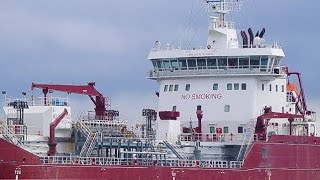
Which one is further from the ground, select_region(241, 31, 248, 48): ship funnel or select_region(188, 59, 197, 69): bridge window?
select_region(241, 31, 248, 48): ship funnel

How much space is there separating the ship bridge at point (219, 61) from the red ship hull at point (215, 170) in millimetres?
3727

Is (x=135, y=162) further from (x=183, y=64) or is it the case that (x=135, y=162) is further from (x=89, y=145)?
(x=183, y=64)

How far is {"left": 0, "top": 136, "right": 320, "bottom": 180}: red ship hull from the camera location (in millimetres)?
45688

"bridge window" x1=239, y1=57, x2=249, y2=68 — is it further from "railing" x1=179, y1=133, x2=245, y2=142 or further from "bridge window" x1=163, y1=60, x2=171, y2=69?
"bridge window" x1=163, y1=60, x2=171, y2=69

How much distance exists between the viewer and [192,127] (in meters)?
55.4

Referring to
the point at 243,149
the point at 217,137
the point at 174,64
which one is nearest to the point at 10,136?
the point at 217,137

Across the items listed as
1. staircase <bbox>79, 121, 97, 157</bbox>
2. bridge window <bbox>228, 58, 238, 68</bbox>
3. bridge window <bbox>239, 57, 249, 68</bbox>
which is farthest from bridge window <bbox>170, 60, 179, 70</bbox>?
staircase <bbox>79, 121, 97, 157</bbox>

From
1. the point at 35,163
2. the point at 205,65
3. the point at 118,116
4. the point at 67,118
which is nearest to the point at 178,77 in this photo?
the point at 205,65

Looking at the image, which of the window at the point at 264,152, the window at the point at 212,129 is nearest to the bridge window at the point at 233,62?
the window at the point at 212,129

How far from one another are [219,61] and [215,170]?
6111 mm

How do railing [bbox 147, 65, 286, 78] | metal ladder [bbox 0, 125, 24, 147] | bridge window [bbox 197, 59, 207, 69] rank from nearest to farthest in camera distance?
metal ladder [bbox 0, 125, 24, 147] < railing [bbox 147, 65, 286, 78] < bridge window [bbox 197, 59, 207, 69]

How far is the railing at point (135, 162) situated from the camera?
4725 centimetres

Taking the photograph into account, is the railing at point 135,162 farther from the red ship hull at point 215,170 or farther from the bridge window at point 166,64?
the bridge window at point 166,64

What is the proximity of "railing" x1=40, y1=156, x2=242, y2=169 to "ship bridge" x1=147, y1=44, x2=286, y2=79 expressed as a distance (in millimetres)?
4899
